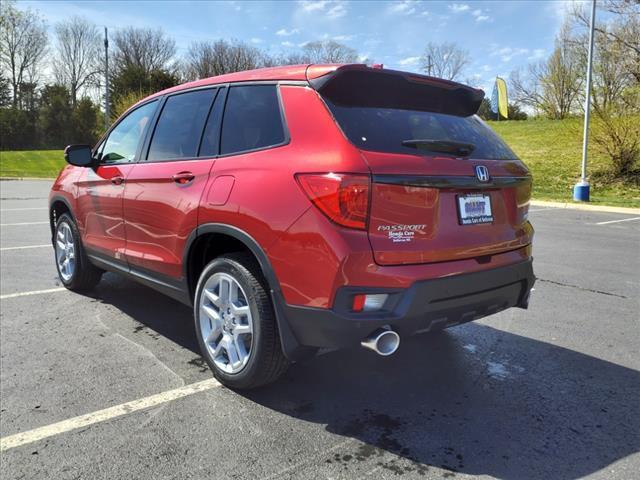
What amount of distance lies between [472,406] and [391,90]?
1783 mm

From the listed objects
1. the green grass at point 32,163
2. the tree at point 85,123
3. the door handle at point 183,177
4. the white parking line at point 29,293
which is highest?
→ the tree at point 85,123

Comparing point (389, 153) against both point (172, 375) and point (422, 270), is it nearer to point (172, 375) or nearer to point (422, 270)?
point (422, 270)

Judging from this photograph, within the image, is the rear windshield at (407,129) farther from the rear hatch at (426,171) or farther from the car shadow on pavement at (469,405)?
the car shadow on pavement at (469,405)

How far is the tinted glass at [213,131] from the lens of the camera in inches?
126

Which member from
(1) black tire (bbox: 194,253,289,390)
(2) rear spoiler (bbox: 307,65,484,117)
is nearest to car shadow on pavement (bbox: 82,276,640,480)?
(1) black tire (bbox: 194,253,289,390)

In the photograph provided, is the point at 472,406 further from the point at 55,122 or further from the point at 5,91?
the point at 5,91

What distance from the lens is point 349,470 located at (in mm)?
2309

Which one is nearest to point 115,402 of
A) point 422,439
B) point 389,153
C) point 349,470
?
point 349,470

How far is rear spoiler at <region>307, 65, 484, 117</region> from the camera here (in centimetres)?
271

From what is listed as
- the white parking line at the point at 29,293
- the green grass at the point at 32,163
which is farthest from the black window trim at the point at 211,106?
the green grass at the point at 32,163

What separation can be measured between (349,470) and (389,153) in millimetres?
1462

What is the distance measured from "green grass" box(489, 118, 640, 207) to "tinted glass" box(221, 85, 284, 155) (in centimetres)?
1404

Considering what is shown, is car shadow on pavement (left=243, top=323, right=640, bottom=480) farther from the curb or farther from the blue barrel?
the blue barrel

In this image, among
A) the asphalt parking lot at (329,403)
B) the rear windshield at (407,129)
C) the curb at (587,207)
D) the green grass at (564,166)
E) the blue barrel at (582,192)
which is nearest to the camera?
the asphalt parking lot at (329,403)
